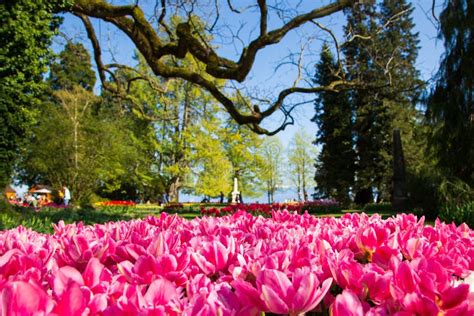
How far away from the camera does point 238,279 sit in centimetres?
117

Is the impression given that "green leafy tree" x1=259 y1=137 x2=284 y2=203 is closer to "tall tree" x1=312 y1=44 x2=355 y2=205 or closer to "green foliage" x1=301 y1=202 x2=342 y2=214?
"tall tree" x1=312 y1=44 x2=355 y2=205

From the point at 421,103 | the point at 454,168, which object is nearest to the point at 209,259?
the point at 454,168

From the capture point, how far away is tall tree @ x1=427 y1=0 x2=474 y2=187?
15344 millimetres

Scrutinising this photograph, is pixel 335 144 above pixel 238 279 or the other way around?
above

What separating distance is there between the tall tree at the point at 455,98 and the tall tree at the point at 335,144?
714 inches

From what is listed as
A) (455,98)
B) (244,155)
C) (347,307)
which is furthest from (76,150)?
(347,307)

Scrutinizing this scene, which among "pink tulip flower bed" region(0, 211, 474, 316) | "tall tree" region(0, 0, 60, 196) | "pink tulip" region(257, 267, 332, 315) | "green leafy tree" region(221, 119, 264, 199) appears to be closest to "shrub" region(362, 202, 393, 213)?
"green leafy tree" region(221, 119, 264, 199)

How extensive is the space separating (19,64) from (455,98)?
49.7 ft

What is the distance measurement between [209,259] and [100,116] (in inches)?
1637

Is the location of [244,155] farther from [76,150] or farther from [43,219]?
[43,219]

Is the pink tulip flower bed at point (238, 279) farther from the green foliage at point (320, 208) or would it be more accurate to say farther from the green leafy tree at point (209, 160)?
the green leafy tree at point (209, 160)

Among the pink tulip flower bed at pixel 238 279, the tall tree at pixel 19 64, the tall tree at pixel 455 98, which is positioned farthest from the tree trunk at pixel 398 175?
the pink tulip flower bed at pixel 238 279

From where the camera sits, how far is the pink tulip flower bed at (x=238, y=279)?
3.17ft

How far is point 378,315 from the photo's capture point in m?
1.01
